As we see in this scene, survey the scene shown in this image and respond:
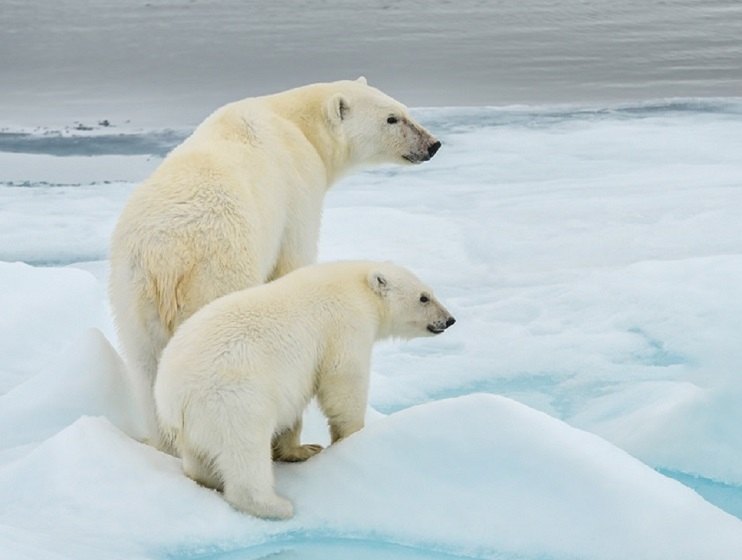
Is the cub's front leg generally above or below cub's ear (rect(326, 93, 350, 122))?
below

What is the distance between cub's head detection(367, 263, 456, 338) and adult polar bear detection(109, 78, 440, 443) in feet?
1.19

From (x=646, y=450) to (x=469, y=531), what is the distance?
3.44 ft

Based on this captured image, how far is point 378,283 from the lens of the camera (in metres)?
3.46

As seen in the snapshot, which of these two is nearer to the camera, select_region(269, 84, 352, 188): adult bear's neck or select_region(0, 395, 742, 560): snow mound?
select_region(0, 395, 742, 560): snow mound

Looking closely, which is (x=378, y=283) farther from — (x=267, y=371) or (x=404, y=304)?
(x=267, y=371)

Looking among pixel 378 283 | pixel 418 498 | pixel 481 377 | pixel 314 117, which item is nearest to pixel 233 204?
pixel 378 283

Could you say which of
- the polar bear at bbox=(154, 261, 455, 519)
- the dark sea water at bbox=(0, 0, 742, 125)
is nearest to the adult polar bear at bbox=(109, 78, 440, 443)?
the polar bear at bbox=(154, 261, 455, 519)

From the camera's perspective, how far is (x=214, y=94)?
425 inches

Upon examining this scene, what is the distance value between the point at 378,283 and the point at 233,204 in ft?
1.54

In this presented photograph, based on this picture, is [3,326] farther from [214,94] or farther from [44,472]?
[214,94]

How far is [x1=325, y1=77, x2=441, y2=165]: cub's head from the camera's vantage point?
13.3 feet

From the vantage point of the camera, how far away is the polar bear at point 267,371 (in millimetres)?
3033

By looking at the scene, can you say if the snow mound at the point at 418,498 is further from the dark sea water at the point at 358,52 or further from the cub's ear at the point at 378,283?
the dark sea water at the point at 358,52

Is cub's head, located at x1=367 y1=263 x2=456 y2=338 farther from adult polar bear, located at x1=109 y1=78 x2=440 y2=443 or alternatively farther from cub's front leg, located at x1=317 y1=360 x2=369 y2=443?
adult polar bear, located at x1=109 y1=78 x2=440 y2=443
